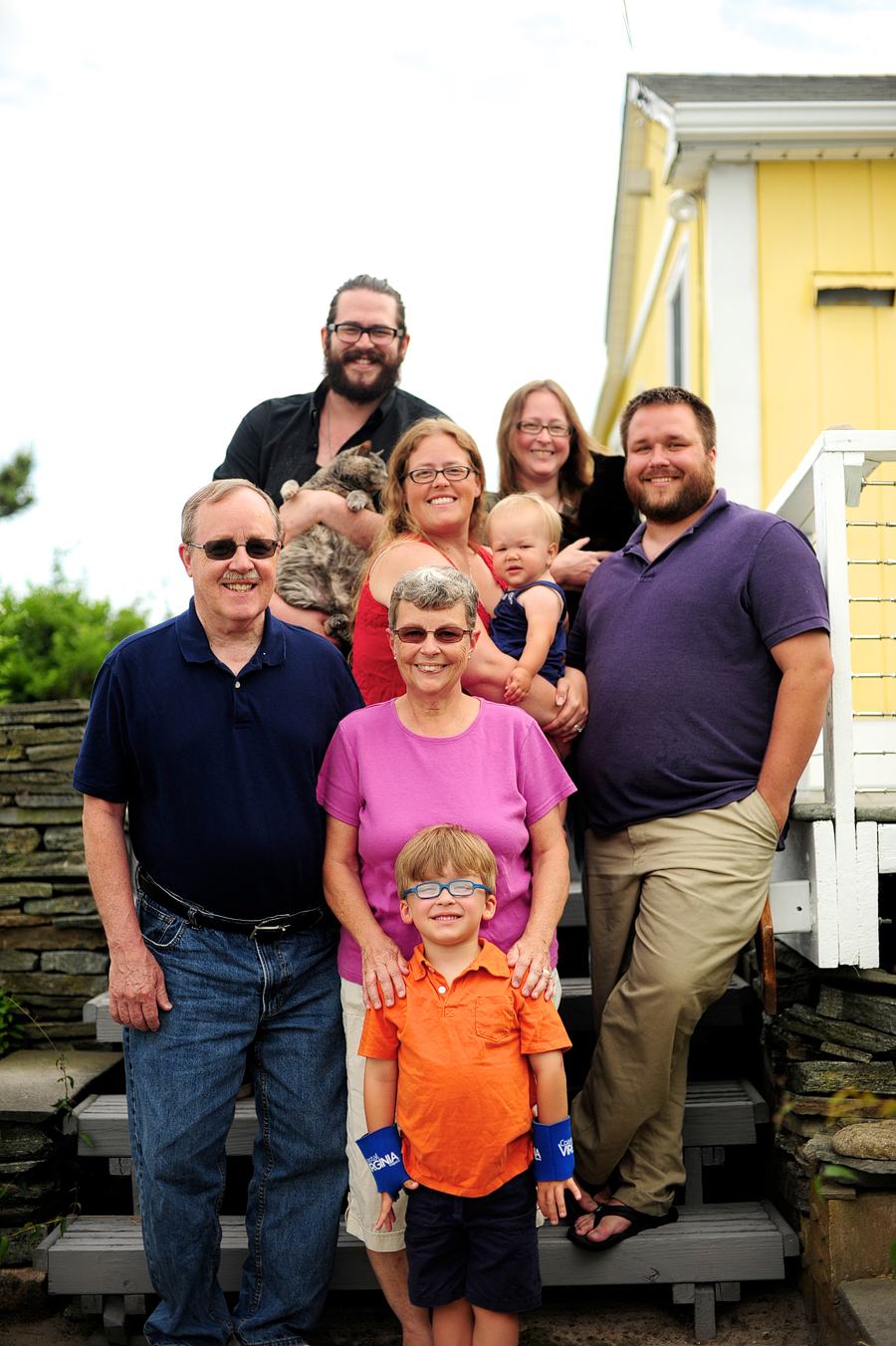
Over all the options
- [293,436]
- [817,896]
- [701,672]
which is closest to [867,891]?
[817,896]

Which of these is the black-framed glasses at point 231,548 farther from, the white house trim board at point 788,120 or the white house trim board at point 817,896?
the white house trim board at point 788,120

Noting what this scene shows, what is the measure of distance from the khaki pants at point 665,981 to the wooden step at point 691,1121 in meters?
0.30

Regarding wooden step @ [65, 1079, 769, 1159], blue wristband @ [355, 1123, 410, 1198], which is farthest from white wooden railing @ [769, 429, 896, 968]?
blue wristband @ [355, 1123, 410, 1198]

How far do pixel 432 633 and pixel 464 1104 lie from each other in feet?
3.30

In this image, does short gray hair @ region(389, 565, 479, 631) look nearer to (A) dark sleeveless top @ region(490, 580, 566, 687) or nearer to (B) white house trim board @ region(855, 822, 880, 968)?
(A) dark sleeveless top @ region(490, 580, 566, 687)

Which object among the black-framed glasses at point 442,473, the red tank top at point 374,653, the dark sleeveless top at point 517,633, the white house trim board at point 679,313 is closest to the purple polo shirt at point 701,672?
the dark sleeveless top at point 517,633

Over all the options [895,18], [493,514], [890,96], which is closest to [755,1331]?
[493,514]

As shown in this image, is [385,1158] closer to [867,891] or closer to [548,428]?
[867,891]

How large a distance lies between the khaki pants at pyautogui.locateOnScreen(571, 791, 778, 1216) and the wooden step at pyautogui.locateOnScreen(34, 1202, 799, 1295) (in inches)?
5.8

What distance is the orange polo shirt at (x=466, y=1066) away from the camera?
2096 millimetres

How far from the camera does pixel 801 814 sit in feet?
9.31

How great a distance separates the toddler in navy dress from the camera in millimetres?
2699

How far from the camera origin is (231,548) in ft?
7.80

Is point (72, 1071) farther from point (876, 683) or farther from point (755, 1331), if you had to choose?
point (876, 683)
